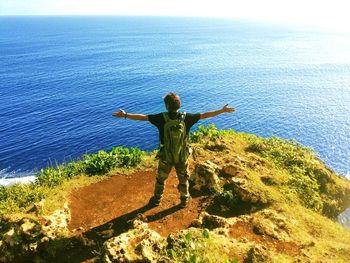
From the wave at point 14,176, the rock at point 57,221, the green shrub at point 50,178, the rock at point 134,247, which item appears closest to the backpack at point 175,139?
the rock at point 134,247

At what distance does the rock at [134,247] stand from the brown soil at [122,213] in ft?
3.00

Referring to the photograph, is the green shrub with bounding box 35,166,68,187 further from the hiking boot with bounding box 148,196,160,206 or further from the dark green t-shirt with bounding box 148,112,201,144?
the dark green t-shirt with bounding box 148,112,201,144

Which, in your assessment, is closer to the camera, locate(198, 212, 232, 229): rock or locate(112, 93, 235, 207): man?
locate(112, 93, 235, 207): man

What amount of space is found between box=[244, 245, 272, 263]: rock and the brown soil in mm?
1217

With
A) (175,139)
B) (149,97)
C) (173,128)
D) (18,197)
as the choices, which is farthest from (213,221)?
(149,97)

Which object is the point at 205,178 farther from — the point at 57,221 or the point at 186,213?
the point at 57,221

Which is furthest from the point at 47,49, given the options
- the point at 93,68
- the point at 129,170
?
the point at 129,170

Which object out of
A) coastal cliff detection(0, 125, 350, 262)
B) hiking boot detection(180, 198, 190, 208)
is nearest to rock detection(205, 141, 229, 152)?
coastal cliff detection(0, 125, 350, 262)

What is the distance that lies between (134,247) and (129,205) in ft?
12.8

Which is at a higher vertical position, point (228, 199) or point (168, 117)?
point (168, 117)

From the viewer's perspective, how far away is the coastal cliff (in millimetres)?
8834

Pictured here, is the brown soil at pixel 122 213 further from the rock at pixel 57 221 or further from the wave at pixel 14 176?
the wave at pixel 14 176

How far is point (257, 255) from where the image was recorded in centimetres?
874

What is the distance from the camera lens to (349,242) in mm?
11336
